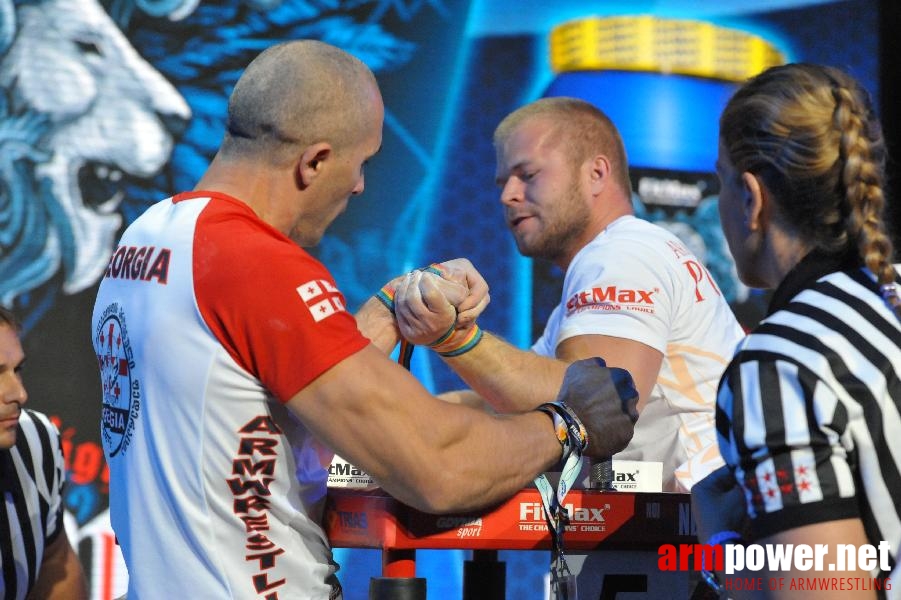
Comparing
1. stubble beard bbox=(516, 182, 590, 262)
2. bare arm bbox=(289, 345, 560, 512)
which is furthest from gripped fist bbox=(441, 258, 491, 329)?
stubble beard bbox=(516, 182, 590, 262)

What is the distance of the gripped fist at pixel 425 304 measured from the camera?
1.74 metres

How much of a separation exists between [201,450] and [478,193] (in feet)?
8.18

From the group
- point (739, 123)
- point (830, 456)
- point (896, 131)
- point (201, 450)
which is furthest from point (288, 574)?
point (896, 131)

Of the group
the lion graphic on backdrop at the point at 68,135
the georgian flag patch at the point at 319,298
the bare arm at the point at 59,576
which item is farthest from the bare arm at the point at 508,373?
the lion graphic on backdrop at the point at 68,135

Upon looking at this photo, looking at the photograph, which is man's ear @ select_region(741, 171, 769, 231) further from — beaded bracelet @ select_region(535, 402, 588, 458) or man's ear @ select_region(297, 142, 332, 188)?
man's ear @ select_region(297, 142, 332, 188)

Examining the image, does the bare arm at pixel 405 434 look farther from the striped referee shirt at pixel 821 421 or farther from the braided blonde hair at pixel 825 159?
the braided blonde hair at pixel 825 159

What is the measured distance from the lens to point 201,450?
1365mm

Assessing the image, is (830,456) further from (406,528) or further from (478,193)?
(478,193)

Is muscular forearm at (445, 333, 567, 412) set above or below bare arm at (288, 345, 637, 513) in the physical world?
above

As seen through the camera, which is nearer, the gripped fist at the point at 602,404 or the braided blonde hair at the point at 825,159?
the braided blonde hair at the point at 825,159

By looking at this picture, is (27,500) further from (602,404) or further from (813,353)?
(813,353)

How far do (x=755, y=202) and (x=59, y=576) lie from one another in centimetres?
215

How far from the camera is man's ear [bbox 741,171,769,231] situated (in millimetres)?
1391

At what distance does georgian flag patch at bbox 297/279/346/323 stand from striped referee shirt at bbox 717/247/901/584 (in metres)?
0.51
